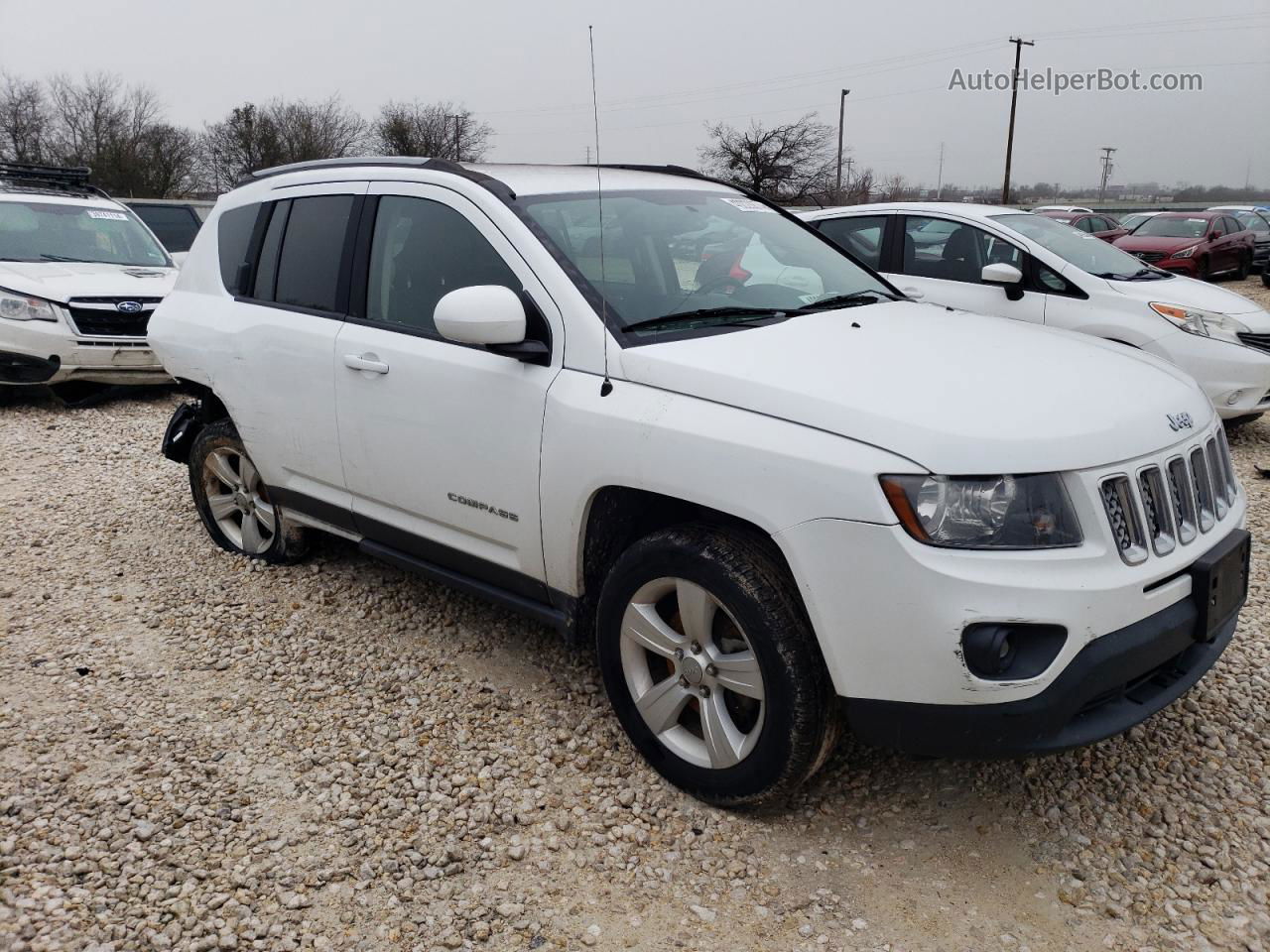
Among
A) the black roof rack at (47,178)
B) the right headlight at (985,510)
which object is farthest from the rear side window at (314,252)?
the black roof rack at (47,178)

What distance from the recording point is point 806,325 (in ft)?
10.4

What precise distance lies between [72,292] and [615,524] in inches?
286

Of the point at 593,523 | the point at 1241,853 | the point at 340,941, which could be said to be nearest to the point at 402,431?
the point at 593,523

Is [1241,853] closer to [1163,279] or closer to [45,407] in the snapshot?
[1163,279]

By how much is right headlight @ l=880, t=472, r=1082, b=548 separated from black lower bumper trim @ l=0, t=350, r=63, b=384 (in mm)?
8129

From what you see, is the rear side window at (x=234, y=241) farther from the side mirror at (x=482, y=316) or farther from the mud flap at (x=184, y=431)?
the side mirror at (x=482, y=316)

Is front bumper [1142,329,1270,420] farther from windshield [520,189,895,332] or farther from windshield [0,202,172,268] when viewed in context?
windshield [0,202,172,268]

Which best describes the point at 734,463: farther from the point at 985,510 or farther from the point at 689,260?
the point at 689,260

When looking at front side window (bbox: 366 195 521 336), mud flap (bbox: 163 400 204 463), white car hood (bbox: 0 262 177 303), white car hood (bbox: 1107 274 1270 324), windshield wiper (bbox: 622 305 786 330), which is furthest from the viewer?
white car hood (bbox: 0 262 177 303)

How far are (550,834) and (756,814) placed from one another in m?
0.60

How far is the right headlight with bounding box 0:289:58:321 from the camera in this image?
823cm

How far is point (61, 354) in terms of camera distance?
27.1 feet

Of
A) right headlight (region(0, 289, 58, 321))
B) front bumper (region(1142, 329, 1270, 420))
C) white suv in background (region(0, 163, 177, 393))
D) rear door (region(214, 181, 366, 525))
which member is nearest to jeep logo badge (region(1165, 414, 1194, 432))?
rear door (region(214, 181, 366, 525))

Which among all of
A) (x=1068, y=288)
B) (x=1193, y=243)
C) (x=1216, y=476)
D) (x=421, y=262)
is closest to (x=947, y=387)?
(x=1216, y=476)
